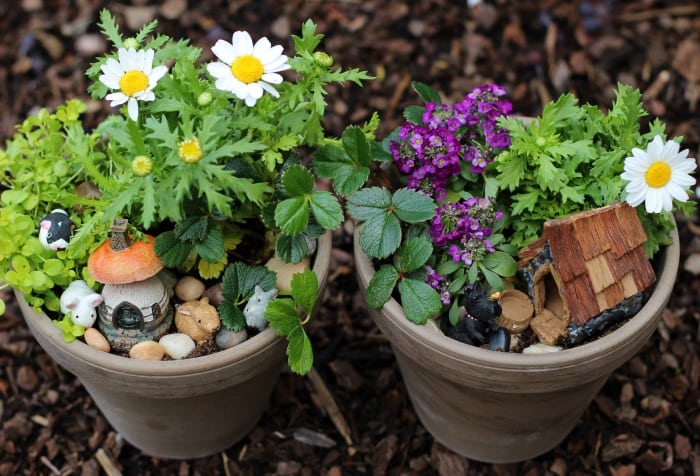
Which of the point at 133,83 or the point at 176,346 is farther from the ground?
the point at 133,83

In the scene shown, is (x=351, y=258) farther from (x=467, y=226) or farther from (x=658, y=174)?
(x=658, y=174)

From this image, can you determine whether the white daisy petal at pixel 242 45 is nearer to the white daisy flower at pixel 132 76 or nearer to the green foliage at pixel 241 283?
the white daisy flower at pixel 132 76

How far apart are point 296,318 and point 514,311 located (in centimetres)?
42

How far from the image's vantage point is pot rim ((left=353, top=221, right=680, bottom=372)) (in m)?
1.52

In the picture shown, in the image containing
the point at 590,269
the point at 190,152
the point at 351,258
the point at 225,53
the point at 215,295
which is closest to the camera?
the point at 190,152

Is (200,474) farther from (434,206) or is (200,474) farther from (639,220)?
(639,220)

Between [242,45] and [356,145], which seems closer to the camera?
[242,45]

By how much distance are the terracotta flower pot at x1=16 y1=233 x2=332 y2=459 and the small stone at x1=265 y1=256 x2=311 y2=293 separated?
0.04m

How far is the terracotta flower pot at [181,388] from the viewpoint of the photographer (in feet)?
5.08

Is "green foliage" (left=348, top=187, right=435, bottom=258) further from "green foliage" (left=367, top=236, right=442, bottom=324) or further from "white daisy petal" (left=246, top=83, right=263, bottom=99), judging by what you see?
"white daisy petal" (left=246, top=83, right=263, bottom=99)

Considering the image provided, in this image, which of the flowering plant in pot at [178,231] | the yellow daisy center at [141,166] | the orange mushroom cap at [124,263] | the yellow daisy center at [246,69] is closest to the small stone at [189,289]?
the flowering plant in pot at [178,231]

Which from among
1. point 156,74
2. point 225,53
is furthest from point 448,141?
point 156,74

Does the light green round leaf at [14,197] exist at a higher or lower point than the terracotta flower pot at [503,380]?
higher

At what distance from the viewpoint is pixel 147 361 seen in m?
1.54
